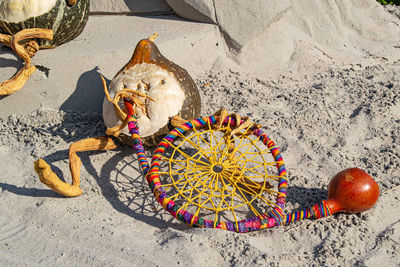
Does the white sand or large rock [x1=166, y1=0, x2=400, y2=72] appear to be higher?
large rock [x1=166, y1=0, x2=400, y2=72]

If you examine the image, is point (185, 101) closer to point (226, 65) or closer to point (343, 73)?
point (226, 65)

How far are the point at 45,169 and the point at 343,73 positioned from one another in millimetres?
2850

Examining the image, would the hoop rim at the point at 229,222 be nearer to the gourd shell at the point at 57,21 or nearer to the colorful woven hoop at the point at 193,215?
the colorful woven hoop at the point at 193,215

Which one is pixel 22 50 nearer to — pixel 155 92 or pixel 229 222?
pixel 155 92

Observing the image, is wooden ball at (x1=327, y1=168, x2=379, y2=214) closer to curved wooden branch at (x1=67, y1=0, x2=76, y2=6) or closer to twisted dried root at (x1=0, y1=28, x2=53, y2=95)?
twisted dried root at (x1=0, y1=28, x2=53, y2=95)

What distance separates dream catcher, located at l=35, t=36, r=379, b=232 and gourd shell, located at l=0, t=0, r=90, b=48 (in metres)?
0.95

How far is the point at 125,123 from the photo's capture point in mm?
2842

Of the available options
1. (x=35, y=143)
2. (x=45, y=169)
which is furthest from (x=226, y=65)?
(x=45, y=169)

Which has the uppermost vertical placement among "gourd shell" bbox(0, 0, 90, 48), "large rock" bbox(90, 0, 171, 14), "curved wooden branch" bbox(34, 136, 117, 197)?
"large rock" bbox(90, 0, 171, 14)

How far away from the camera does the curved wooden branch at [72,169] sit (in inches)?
98.0

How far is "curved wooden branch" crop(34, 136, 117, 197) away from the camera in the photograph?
249 centimetres

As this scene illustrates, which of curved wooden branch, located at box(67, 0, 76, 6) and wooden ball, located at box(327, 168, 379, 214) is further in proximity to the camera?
curved wooden branch, located at box(67, 0, 76, 6)

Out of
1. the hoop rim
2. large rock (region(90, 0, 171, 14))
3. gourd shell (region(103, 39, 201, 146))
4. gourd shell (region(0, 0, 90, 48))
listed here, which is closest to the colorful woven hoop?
the hoop rim

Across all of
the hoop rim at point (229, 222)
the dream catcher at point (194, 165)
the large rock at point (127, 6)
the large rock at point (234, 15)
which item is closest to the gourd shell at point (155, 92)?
the dream catcher at point (194, 165)
